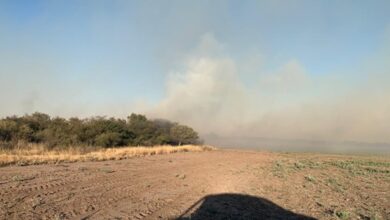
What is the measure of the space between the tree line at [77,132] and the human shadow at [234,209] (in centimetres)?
2620

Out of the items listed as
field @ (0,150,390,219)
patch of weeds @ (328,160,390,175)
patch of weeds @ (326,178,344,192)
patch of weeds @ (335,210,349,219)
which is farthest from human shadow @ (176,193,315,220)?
patch of weeds @ (328,160,390,175)

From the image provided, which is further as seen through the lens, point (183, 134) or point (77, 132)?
point (183, 134)

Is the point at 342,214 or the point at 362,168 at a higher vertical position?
the point at 362,168

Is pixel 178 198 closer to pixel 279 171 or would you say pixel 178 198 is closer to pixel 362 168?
pixel 279 171

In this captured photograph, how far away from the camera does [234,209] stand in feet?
41.6

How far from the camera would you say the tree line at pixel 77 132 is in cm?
4338

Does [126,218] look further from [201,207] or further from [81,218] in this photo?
[201,207]

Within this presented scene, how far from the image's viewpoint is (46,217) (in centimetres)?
989

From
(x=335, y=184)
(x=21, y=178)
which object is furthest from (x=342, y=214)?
(x=21, y=178)

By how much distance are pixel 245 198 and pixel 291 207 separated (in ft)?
5.94

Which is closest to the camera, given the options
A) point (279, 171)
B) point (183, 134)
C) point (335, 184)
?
point (335, 184)

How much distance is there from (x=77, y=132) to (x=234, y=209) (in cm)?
4028

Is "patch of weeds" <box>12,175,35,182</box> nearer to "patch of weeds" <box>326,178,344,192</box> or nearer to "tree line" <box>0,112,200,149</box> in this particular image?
"patch of weeds" <box>326,178,344,192</box>

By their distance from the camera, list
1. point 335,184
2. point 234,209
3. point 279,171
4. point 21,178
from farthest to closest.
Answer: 1. point 279,171
2. point 335,184
3. point 21,178
4. point 234,209
